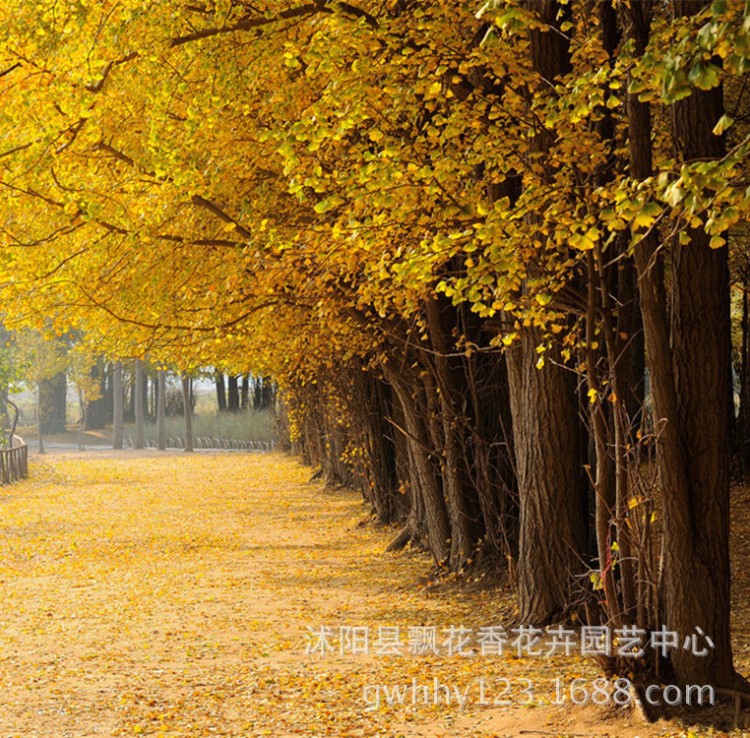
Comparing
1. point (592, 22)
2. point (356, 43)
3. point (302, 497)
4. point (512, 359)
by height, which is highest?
point (592, 22)

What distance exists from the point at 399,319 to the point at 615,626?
6.18 meters

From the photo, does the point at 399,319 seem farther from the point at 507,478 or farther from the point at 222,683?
the point at 222,683

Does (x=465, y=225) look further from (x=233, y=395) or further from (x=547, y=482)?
(x=233, y=395)

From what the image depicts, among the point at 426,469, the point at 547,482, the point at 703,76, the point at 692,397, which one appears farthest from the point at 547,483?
the point at 703,76

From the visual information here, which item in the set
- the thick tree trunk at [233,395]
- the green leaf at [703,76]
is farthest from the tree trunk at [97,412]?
the green leaf at [703,76]

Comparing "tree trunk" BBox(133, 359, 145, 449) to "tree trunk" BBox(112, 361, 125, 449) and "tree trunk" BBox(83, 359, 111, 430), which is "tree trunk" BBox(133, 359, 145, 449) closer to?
"tree trunk" BBox(112, 361, 125, 449)

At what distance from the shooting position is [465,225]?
833cm

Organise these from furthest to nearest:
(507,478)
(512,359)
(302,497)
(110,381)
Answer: (110,381)
(302,497)
(507,478)
(512,359)

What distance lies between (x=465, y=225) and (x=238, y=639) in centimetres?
471

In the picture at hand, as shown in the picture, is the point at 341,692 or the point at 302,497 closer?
the point at 341,692

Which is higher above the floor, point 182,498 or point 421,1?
point 421,1

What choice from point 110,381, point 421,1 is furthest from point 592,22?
point 110,381

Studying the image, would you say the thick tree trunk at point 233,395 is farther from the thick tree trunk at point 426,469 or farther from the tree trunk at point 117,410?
the thick tree trunk at point 426,469

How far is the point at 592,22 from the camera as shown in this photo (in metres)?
9.27
